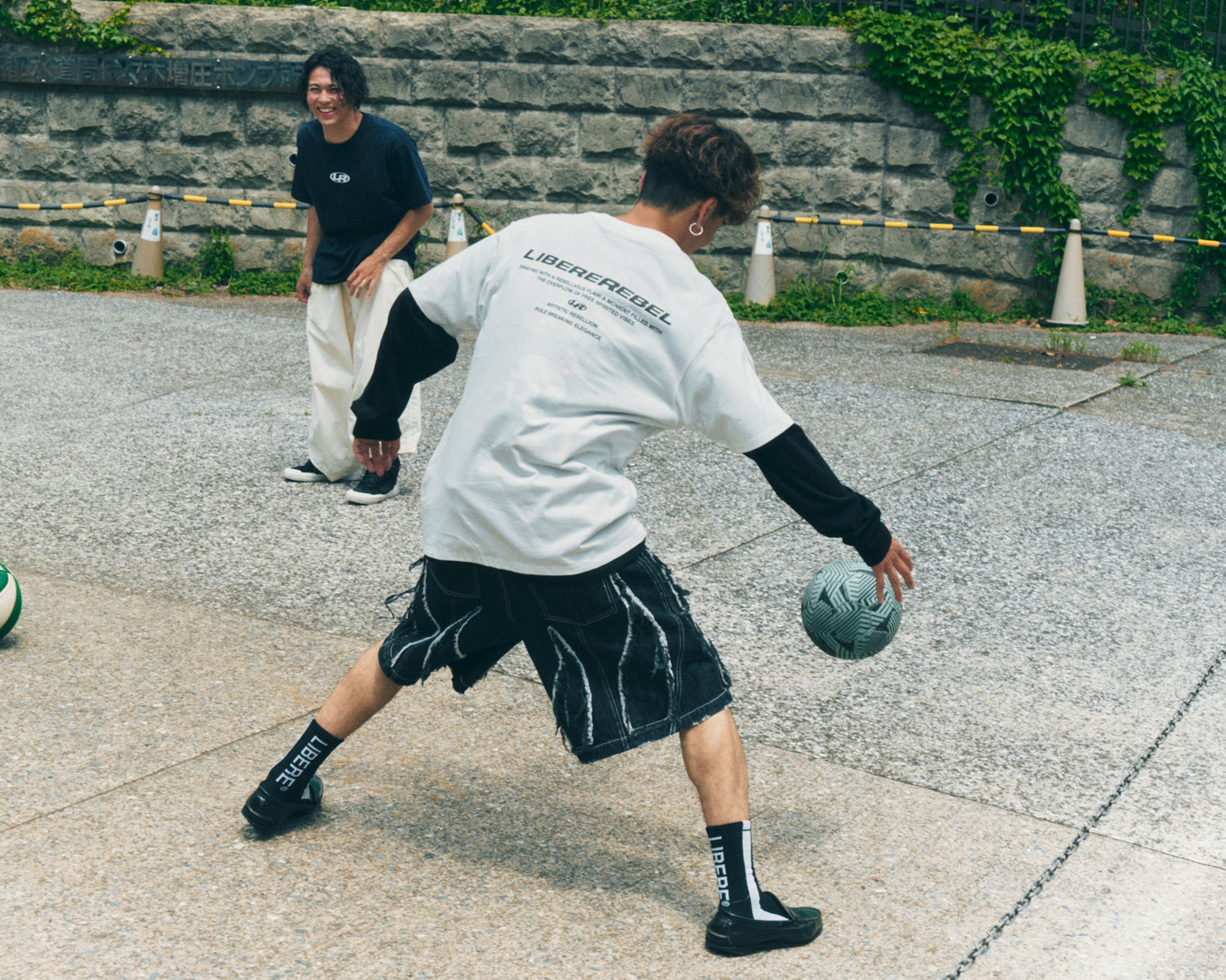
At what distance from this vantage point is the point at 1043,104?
443 inches

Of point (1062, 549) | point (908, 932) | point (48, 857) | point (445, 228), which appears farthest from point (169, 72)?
point (908, 932)

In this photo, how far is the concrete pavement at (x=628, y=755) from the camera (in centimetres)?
289

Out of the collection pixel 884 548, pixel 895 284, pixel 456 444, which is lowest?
pixel 895 284

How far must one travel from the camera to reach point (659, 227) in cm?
292

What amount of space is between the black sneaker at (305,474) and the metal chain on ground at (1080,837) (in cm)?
403

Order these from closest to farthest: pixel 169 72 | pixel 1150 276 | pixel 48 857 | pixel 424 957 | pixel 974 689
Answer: pixel 424 957, pixel 48 857, pixel 974 689, pixel 1150 276, pixel 169 72

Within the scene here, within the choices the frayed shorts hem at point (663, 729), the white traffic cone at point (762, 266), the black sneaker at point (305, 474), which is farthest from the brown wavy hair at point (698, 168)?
the white traffic cone at point (762, 266)

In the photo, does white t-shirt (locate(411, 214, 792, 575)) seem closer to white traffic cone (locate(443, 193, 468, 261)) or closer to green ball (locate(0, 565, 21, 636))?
green ball (locate(0, 565, 21, 636))

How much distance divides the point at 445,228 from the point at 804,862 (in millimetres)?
9853

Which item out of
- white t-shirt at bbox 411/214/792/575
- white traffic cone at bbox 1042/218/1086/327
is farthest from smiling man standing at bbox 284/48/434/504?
white traffic cone at bbox 1042/218/1086/327

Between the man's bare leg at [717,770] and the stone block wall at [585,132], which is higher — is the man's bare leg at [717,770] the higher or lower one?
the lower one

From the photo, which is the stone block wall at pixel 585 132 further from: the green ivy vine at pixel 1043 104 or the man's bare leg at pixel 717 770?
the man's bare leg at pixel 717 770

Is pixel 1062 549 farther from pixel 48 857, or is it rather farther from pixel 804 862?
pixel 48 857

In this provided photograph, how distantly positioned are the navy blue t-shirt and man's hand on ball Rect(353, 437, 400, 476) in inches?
111
